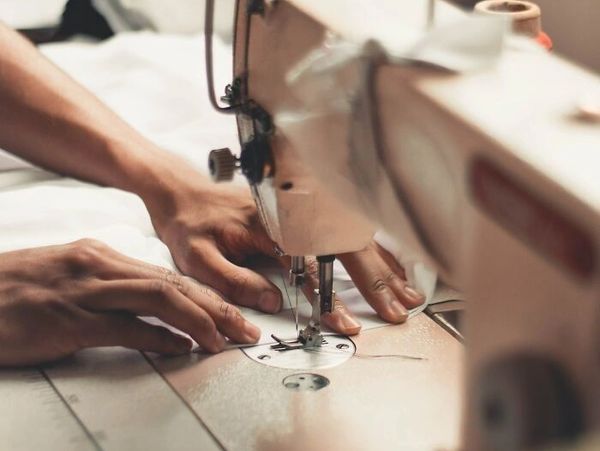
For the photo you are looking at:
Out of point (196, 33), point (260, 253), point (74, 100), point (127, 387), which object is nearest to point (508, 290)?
point (127, 387)

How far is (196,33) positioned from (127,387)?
101 centimetres

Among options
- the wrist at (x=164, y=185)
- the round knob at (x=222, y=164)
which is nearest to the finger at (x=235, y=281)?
the wrist at (x=164, y=185)

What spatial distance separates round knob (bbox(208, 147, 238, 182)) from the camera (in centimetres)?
101

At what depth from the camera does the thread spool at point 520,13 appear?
102cm

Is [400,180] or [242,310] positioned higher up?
[400,180]

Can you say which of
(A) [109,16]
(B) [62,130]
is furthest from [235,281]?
(A) [109,16]

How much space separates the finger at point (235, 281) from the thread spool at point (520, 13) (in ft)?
1.18

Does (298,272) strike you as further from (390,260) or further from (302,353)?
(390,260)

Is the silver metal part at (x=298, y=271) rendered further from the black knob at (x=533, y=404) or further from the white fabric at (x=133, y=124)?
the black knob at (x=533, y=404)

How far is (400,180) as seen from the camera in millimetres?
754

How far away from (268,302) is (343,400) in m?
0.19

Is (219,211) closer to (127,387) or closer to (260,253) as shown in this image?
(260,253)

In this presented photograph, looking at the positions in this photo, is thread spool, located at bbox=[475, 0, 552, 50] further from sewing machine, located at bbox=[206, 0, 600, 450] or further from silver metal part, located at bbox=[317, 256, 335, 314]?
silver metal part, located at bbox=[317, 256, 335, 314]

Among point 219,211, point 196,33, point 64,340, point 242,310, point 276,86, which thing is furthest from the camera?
point 196,33
